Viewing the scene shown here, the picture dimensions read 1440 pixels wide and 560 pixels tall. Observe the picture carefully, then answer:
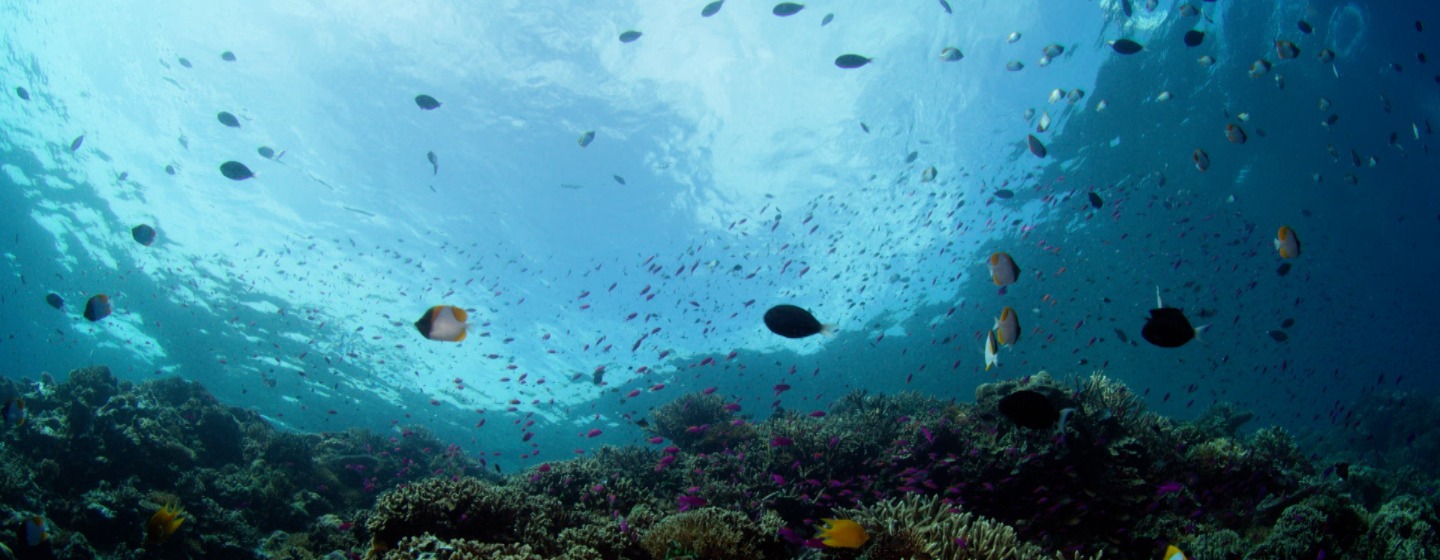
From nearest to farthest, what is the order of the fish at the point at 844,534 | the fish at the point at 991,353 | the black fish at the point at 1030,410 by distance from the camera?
the fish at the point at 844,534
the black fish at the point at 1030,410
the fish at the point at 991,353

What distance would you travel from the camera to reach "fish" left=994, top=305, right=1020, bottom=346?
520cm

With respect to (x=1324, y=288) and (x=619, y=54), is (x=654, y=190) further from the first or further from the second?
(x=1324, y=288)

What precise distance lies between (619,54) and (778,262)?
1317 cm

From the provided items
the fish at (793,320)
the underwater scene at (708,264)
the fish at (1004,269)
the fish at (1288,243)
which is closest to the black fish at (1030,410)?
the underwater scene at (708,264)

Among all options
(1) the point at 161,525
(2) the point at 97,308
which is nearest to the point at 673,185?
(2) the point at 97,308

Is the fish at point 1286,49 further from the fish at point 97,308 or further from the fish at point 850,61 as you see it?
the fish at point 97,308

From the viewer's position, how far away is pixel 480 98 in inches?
722

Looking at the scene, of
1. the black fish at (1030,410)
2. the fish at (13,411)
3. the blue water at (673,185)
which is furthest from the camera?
the blue water at (673,185)

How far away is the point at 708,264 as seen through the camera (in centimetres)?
1500

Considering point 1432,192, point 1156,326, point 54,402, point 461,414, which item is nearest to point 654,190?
point 54,402

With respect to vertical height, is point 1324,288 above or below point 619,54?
above

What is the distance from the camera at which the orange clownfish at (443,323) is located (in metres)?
4.06

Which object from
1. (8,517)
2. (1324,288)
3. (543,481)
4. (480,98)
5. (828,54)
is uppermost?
(1324,288)

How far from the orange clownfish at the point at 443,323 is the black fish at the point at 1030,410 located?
4628mm
